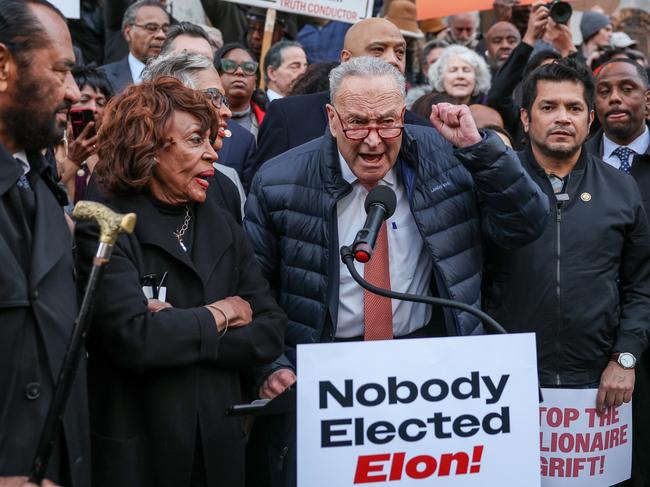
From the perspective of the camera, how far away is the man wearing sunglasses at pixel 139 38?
812 cm

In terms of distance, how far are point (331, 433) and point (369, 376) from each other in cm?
22

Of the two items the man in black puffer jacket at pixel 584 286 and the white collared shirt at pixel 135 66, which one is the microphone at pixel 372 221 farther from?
the white collared shirt at pixel 135 66

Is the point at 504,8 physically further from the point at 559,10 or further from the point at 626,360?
the point at 626,360

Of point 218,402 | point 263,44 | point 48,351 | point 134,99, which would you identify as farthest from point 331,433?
point 263,44

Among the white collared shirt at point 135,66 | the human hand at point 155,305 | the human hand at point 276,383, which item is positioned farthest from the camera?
the white collared shirt at point 135,66

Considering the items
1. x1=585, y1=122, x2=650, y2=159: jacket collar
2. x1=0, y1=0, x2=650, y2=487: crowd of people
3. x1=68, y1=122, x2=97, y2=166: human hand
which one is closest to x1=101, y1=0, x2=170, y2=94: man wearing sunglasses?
x1=0, y1=0, x2=650, y2=487: crowd of people

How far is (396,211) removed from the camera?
177 inches

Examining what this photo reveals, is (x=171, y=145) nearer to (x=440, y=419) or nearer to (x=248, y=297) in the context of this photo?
(x=248, y=297)

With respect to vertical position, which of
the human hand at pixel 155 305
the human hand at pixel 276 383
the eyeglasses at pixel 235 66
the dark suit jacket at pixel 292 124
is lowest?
the human hand at pixel 276 383

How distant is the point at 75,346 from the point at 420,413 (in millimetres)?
1172

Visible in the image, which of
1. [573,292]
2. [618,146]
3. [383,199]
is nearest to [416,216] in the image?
[383,199]

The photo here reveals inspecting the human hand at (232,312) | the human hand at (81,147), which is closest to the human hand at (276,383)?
the human hand at (232,312)

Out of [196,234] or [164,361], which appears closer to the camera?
[164,361]

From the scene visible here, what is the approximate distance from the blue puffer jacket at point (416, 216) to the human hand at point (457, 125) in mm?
58
